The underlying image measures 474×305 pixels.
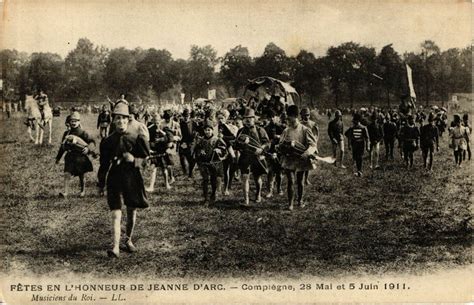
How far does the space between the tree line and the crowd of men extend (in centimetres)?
69

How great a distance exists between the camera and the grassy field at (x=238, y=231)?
22.8 ft

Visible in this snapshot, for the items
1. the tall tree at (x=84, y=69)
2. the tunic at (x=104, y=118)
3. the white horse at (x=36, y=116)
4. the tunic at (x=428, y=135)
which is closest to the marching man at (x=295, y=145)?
the tall tree at (x=84, y=69)

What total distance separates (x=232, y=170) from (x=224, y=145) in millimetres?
1233

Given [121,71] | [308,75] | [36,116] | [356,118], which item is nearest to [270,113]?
[308,75]

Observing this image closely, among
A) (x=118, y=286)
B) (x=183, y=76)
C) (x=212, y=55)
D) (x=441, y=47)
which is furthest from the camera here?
(x=183, y=76)

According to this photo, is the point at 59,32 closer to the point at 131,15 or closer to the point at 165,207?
the point at 131,15

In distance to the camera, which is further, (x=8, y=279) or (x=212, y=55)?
(x=212, y=55)

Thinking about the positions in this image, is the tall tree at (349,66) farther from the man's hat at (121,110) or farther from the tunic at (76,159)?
the tunic at (76,159)

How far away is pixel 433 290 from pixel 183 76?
24.2ft

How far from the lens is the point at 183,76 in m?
11.8

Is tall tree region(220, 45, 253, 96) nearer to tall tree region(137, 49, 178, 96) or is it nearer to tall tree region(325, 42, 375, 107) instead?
tall tree region(137, 49, 178, 96)

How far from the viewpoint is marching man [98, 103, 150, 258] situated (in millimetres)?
6383

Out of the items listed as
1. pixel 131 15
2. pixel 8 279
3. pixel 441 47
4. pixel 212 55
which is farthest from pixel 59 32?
pixel 441 47

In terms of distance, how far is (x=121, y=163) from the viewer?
252 inches
